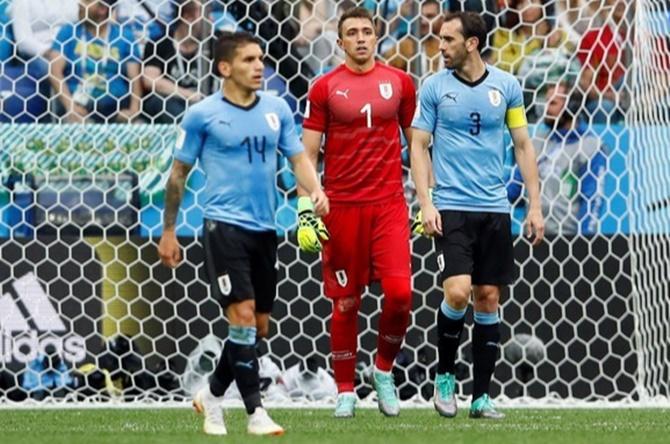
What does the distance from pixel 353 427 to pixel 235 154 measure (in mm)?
1348

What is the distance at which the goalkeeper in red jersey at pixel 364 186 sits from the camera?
26.5 ft

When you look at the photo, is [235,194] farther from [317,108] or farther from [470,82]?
[470,82]

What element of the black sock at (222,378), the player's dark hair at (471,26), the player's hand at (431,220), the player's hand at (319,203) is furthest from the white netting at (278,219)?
the player's hand at (319,203)

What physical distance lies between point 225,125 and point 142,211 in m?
3.53

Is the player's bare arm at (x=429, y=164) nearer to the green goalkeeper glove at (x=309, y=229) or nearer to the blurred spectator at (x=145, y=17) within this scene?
the green goalkeeper glove at (x=309, y=229)

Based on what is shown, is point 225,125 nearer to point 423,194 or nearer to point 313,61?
point 423,194

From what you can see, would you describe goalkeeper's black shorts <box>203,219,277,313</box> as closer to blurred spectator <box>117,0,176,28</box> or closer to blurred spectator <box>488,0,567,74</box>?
blurred spectator <box>117,0,176,28</box>

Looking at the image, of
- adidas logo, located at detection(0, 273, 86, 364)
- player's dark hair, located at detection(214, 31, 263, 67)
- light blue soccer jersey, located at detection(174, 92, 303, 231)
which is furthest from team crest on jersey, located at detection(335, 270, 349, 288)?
adidas logo, located at detection(0, 273, 86, 364)

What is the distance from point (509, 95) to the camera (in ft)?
25.9

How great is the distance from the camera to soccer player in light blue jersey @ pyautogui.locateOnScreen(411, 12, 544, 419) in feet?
25.6

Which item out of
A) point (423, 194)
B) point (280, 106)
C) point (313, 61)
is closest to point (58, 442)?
point (280, 106)

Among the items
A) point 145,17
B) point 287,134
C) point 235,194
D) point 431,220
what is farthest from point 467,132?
point 145,17

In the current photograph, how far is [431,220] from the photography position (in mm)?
7688

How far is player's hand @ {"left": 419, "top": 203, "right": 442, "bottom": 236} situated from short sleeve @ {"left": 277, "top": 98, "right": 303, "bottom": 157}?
3.27 feet
